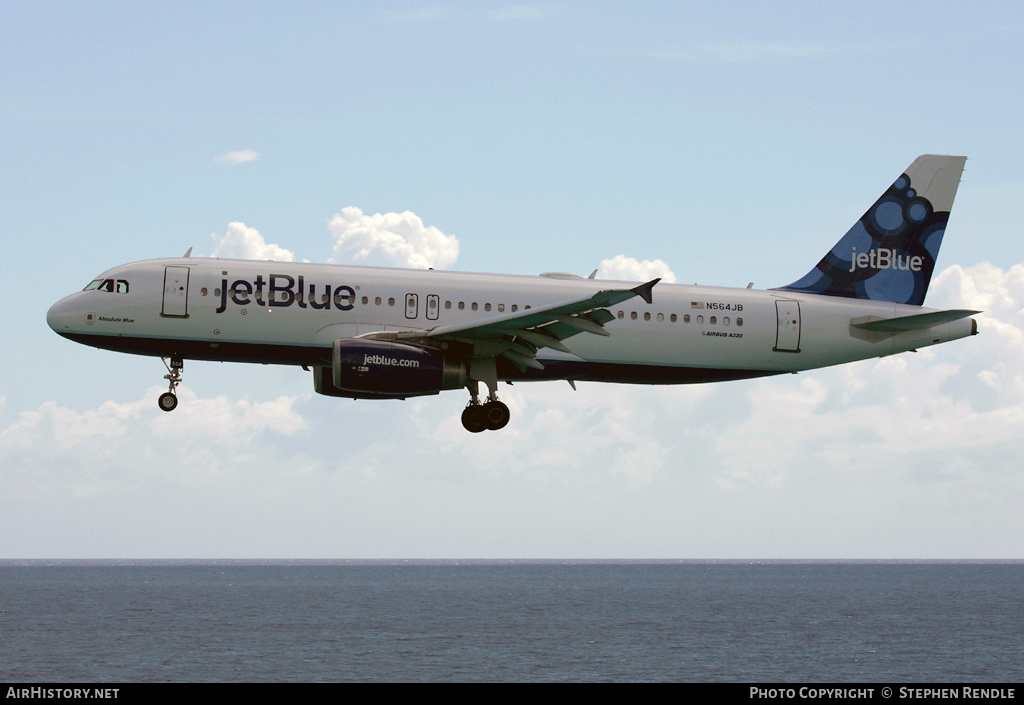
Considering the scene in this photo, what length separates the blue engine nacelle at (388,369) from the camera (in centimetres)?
3025

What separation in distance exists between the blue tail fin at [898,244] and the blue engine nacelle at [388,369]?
1368 cm

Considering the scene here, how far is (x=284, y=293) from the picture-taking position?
32.0 metres

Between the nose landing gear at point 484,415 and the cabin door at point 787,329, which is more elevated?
the cabin door at point 787,329

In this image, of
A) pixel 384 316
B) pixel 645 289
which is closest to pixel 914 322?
pixel 645 289

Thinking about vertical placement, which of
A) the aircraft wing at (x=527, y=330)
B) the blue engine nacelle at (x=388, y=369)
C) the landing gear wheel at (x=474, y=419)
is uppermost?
the aircraft wing at (x=527, y=330)

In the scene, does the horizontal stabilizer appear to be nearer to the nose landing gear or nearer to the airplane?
the airplane

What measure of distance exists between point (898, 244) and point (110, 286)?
25749 millimetres

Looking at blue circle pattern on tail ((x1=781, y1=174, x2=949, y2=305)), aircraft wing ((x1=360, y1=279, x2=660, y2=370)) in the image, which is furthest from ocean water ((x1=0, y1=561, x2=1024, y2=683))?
aircraft wing ((x1=360, y1=279, x2=660, y2=370))

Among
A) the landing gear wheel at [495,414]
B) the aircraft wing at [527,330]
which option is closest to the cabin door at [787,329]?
the aircraft wing at [527,330]

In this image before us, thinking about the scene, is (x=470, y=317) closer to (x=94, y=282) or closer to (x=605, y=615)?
(x=94, y=282)

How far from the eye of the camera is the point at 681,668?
119 metres

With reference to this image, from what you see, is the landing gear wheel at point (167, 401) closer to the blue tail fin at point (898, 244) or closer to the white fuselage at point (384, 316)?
the white fuselage at point (384, 316)

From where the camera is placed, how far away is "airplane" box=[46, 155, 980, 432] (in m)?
31.1
